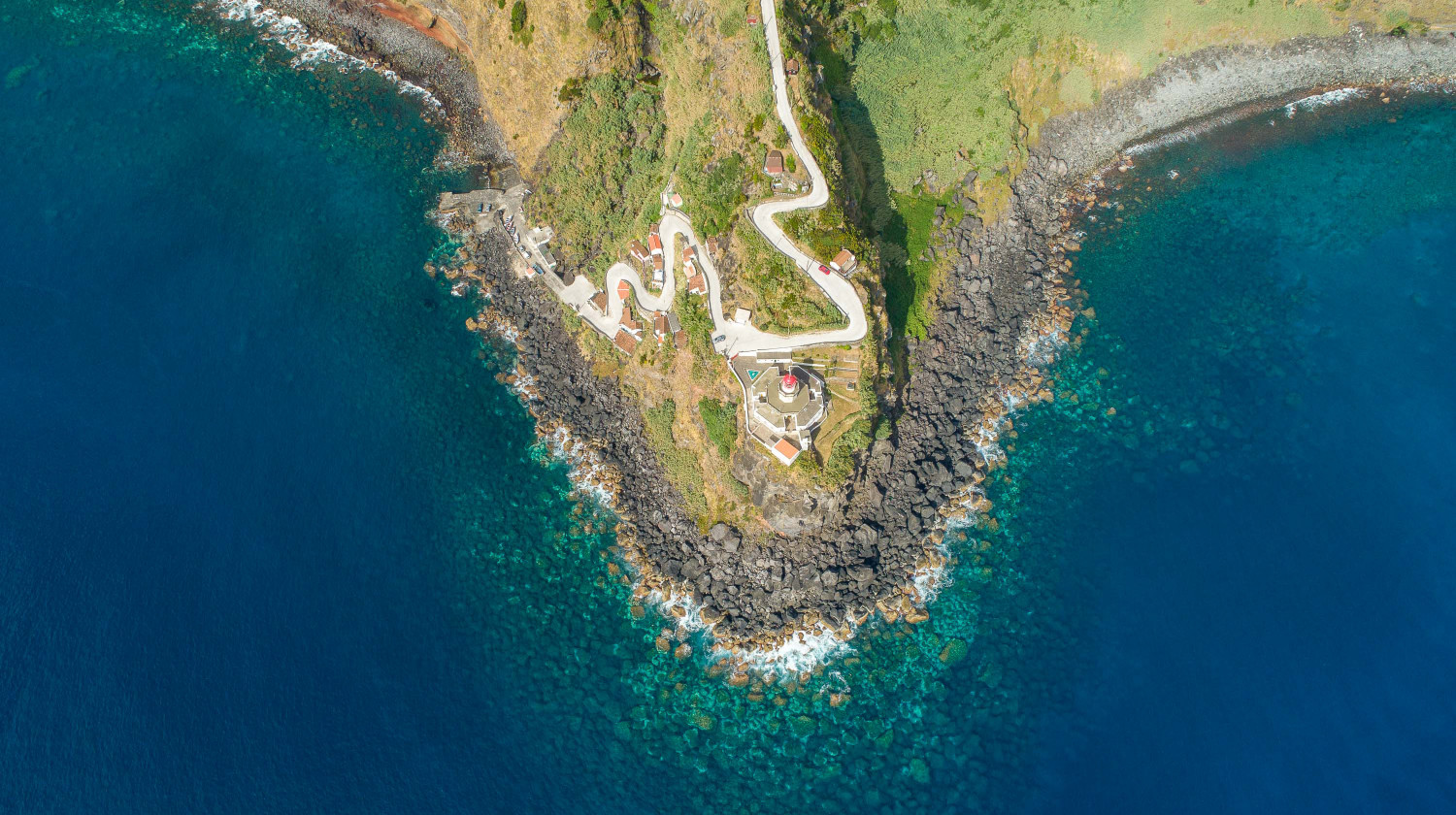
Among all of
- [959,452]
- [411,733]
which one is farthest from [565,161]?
[411,733]

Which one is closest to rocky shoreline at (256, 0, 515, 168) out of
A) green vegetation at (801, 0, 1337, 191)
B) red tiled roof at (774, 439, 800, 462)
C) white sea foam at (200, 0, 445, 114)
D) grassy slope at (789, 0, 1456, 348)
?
white sea foam at (200, 0, 445, 114)

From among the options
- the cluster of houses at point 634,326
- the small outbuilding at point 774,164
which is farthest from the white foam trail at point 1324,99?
the cluster of houses at point 634,326

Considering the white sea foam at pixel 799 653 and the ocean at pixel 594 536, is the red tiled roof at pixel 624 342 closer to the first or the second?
the ocean at pixel 594 536

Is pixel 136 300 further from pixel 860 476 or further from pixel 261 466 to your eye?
pixel 860 476

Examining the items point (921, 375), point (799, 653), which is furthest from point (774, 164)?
point (799, 653)

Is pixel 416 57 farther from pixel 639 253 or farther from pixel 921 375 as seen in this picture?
pixel 921 375
